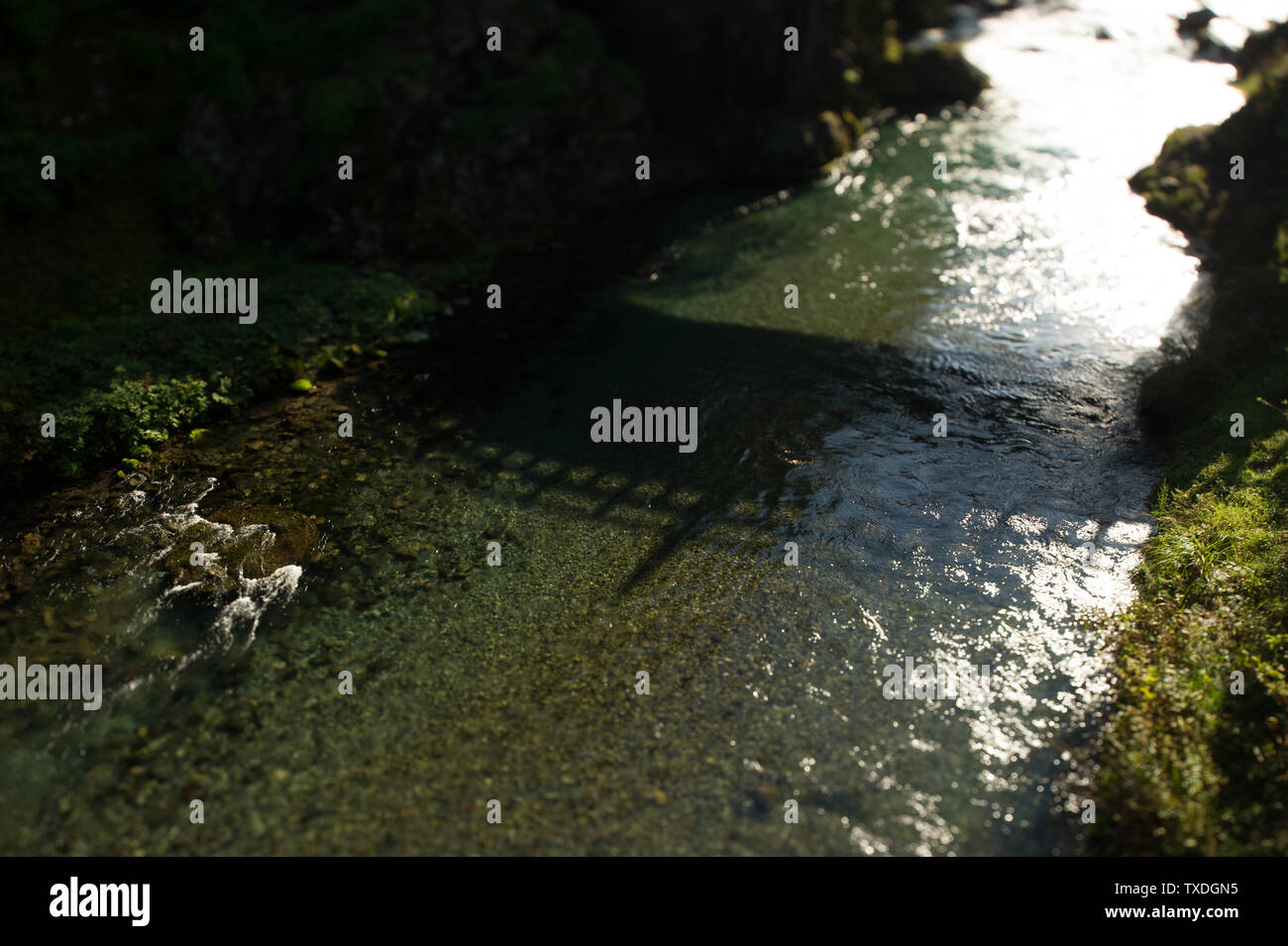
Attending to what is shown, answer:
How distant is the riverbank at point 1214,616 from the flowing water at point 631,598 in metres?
0.37

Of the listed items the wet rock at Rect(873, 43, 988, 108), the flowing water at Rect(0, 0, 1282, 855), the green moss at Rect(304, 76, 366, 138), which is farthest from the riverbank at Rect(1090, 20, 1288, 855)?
the green moss at Rect(304, 76, 366, 138)

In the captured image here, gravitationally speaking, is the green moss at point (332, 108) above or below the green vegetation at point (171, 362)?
above

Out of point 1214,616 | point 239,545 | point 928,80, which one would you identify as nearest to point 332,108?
point 239,545

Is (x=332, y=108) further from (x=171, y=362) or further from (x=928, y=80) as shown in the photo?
(x=928, y=80)

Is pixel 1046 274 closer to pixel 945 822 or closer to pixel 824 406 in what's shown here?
pixel 824 406

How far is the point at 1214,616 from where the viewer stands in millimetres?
8336

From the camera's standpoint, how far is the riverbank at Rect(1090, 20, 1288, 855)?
265 inches

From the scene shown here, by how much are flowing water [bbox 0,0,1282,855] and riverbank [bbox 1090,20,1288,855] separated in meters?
0.37

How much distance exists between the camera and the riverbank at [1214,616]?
22.1ft

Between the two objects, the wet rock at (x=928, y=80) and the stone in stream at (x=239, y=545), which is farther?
the wet rock at (x=928, y=80)

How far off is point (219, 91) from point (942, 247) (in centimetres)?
1534

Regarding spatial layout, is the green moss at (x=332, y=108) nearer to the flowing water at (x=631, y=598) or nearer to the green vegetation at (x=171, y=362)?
the green vegetation at (x=171, y=362)

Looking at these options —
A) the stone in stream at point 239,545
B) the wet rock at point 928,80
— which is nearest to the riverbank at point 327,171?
the stone in stream at point 239,545

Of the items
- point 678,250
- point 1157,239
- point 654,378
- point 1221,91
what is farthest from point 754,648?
point 1221,91
